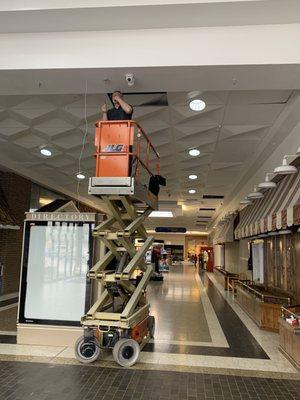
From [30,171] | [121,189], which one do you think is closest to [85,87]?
[121,189]

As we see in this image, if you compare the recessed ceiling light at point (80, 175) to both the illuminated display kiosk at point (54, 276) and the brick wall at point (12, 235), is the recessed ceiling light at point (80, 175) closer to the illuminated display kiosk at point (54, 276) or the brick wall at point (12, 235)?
the brick wall at point (12, 235)

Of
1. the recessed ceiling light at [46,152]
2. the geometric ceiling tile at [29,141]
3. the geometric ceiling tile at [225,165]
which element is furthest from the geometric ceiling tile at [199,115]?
the recessed ceiling light at [46,152]

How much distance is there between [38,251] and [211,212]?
14.9 metres

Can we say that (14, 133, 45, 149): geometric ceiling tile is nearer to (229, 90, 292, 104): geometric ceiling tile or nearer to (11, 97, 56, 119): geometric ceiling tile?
(11, 97, 56, 119): geometric ceiling tile

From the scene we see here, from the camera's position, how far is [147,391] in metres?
3.94

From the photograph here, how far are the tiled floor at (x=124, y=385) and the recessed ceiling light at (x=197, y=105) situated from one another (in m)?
4.24

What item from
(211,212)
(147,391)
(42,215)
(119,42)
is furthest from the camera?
(211,212)

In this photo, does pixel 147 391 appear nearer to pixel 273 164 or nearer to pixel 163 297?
pixel 273 164

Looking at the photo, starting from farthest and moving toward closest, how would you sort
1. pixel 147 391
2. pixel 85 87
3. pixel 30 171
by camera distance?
1. pixel 30 171
2. pixel 85 87
3. pixel 147 391

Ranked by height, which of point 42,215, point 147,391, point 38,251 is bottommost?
point 147,391

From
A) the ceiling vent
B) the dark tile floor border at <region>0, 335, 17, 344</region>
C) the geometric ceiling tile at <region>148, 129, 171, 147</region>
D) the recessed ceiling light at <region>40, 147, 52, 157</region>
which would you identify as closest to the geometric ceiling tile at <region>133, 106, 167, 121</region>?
the geometric ceiling tile at <region>148, 129, 171, 147</region>

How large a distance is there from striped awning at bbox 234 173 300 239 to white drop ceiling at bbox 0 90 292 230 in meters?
1.10

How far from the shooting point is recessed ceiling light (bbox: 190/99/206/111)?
19.3 feet

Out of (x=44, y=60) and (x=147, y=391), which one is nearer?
(x=147, y=391)
